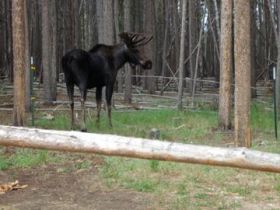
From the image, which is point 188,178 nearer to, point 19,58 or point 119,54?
point 19,58

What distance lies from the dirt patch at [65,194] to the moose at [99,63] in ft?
10.6

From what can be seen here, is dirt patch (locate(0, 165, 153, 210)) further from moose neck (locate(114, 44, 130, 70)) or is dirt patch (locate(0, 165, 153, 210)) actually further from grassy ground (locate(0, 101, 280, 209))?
moose neck (locate(114, 44, 130, 70))

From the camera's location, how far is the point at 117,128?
1226 centimetres

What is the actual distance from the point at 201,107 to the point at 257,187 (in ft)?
33.5

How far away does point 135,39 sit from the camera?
484 inches

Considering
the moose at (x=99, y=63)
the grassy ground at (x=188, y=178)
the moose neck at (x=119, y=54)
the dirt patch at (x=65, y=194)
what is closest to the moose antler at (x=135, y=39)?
the moose at (x=99, y=63)

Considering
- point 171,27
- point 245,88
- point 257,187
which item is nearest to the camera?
point 257,187

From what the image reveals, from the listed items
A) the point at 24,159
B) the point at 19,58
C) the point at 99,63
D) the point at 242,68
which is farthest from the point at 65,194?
the point at 99,63

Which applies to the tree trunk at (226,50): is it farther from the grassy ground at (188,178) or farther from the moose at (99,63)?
the moose at (99,63)

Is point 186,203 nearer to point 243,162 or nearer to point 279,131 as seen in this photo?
point 243,162

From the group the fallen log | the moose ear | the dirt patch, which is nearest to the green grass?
the dirt patch

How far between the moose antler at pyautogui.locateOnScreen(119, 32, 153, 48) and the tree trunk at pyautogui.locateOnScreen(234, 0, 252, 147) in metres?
3.28

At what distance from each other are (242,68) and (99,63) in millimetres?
3667

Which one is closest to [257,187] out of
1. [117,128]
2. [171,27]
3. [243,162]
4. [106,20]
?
[243,162]
